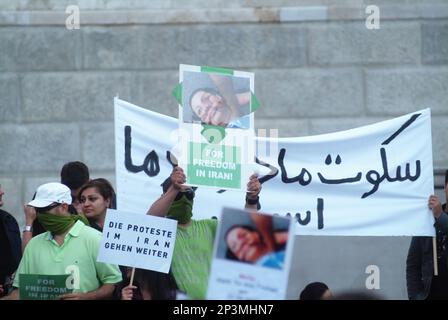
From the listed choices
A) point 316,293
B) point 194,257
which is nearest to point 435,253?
point 316,293

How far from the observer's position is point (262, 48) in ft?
29.5

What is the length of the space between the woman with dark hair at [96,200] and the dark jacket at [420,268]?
205 cm

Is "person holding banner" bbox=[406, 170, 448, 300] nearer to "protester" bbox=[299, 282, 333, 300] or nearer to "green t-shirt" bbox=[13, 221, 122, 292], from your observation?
"protester" bbox=[299, 282, 333, 300]

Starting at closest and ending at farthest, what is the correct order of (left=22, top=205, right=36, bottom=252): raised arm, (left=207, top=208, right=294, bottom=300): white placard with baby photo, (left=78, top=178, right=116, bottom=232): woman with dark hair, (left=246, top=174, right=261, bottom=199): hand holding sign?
(left=207, top=208, right=294, bottom=300): white placard with baby photo → (left=246, top=174, right=261, bottom=199): hand holding sign → (left=78, top=178, right=116, bottom=232): woman with dark hair → (left=22, top=205, right=36, bottom=252): raised arm

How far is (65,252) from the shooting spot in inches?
250

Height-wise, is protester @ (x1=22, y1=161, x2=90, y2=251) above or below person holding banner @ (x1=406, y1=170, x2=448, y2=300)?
above

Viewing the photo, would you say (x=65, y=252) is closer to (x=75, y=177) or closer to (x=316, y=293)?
(x=75, y=177)

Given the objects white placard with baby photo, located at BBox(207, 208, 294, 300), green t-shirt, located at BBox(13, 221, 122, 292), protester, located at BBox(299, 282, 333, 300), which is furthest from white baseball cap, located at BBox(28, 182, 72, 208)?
white placard with baby photo, located at BBox(207, 208, 294, 300)

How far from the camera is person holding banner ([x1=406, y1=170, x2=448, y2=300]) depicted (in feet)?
23.2

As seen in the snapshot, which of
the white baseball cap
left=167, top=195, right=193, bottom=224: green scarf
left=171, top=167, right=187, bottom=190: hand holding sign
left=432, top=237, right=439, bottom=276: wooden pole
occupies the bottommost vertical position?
left=432, top=237, right=439, bottom=276: wooden pole

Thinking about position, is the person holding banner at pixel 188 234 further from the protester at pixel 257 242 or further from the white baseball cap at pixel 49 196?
the protester at pixel 257 242

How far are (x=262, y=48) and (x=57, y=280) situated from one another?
11.2 feet

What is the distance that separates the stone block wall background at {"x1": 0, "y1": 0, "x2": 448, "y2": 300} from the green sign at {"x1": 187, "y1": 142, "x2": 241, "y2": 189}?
8.15 ft
